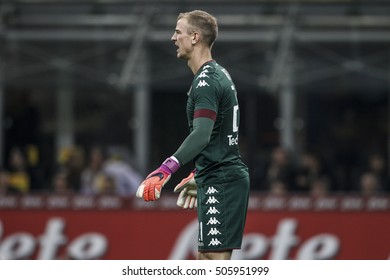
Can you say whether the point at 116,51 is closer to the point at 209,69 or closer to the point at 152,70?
the point at 152,70

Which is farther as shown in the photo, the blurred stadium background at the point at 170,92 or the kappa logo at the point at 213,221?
the blurred stadium background at the point at 170,92

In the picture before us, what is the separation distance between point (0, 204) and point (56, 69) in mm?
2712

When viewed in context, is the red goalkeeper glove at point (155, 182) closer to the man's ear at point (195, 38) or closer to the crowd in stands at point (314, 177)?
the man's ear at point (195, 38)

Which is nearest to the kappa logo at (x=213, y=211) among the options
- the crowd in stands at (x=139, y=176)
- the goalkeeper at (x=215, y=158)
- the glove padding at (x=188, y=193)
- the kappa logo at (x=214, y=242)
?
the goalkeeper at (x=215, y=158)

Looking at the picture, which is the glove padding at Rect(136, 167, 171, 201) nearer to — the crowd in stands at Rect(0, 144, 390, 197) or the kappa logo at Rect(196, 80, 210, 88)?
the kappa logo at Rect(196, 80, 210, 88)

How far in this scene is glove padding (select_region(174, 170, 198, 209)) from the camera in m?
6.65

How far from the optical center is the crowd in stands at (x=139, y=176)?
41.8ft

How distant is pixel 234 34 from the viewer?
46.4 ft

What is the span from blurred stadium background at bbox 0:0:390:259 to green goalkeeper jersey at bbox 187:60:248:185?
6.20 metres

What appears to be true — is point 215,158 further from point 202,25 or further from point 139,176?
point 139,176

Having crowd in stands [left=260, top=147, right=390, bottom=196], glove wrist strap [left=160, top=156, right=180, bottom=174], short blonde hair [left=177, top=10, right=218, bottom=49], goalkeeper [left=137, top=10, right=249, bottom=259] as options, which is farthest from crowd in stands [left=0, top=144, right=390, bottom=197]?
glove wrist strap [left=160, top=156, right=180, bottom=174]

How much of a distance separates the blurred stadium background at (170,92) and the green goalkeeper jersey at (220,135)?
6.20 metres

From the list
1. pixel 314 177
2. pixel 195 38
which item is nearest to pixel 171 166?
pixel 195 38

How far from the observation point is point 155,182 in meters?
Answer: 5.93
